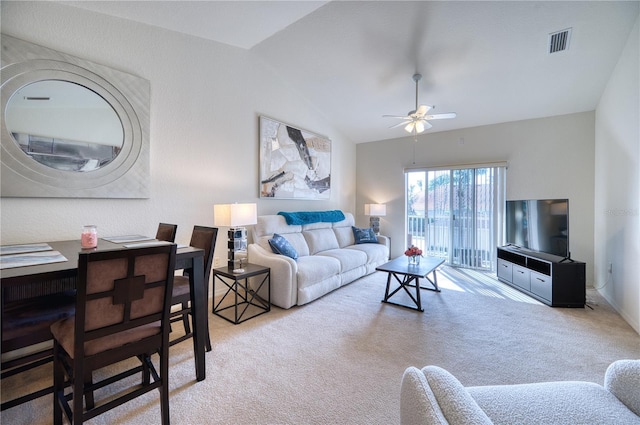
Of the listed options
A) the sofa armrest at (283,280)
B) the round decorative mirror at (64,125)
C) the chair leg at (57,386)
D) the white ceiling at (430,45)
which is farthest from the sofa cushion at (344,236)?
the chair leg at (57,386)

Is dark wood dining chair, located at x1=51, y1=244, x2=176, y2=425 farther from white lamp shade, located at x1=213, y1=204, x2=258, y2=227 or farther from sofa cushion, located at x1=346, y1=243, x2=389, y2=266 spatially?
sofa cushion, located at x1=346, y1=243, x2=389, y2=266

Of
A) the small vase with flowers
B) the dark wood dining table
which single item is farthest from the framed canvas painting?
the dark wood dining table

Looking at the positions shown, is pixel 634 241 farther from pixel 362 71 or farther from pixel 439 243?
pixel 362 71

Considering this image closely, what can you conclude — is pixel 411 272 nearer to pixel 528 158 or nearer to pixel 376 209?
pixel 376 209

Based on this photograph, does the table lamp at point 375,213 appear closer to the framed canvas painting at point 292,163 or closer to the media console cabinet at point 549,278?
the framed canvas painting at point 292,163

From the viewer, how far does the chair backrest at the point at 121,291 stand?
118cm

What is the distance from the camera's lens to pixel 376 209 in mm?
5480

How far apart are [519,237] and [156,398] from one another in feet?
14.9

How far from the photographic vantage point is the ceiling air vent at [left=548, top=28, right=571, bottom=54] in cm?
267

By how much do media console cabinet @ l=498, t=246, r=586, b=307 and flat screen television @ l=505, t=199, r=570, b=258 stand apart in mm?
133

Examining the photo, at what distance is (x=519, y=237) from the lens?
12.5 feet

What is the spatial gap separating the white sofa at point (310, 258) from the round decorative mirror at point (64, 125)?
1.82 metres

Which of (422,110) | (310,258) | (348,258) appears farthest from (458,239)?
(310,258)

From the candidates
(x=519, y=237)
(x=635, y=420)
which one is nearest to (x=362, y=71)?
(x=519, y=237)
